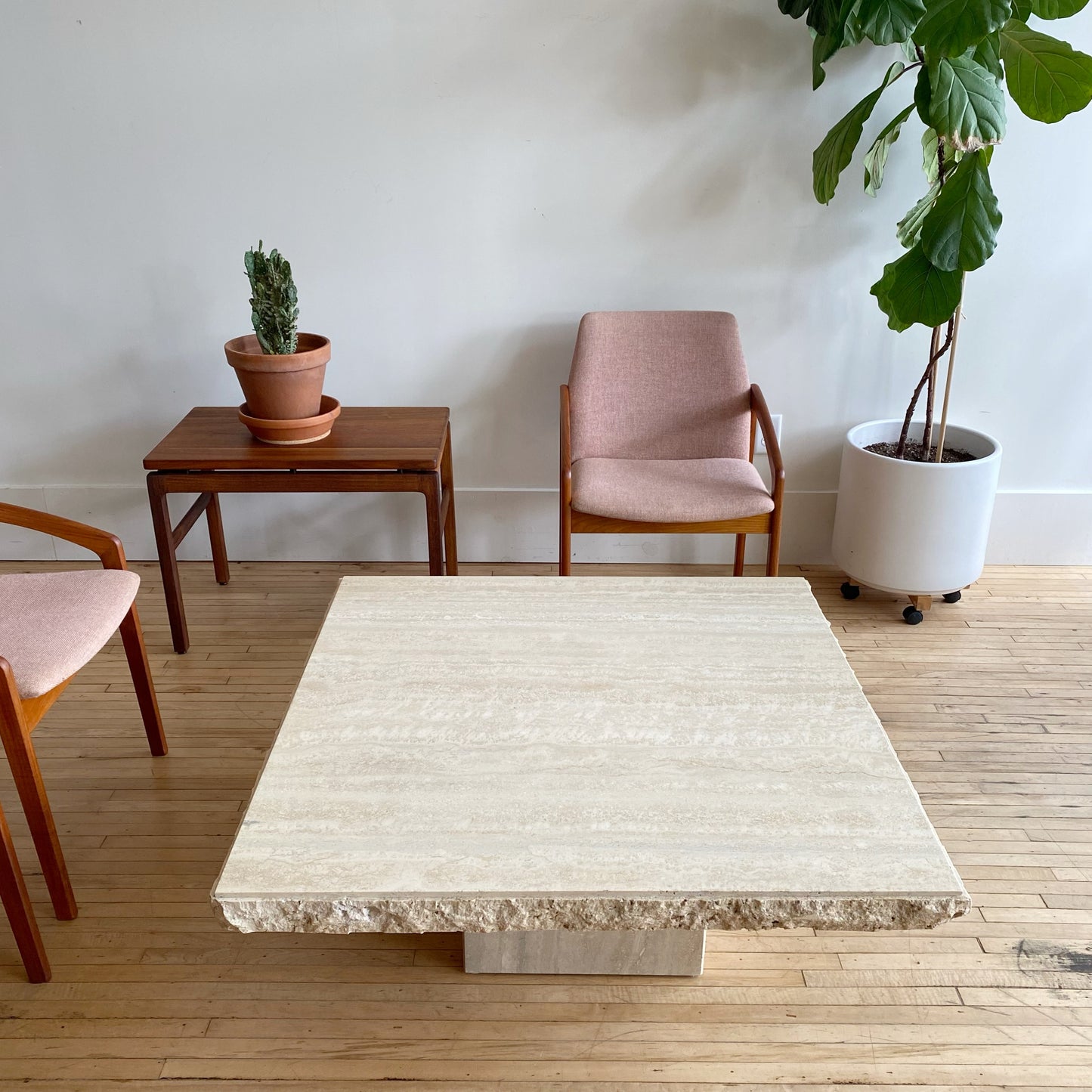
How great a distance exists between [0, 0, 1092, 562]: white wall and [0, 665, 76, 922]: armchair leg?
158 centimetres

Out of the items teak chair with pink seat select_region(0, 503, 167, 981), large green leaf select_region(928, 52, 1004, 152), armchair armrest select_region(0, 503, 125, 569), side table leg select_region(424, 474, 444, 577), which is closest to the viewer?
teak chair with pink seat select_region(0, 503, 167, 981)

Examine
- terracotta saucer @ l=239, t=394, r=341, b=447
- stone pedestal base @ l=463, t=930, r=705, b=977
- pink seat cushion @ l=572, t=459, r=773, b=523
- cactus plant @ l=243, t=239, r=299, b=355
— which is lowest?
stone pedestal base @ l=463, t=930, r=705, b=977

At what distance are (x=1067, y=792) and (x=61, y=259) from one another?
9.99 ft

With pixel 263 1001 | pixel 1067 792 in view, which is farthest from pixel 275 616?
pixel 1067 792

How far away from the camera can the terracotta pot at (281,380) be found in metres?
2.56

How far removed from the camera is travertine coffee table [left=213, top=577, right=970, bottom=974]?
1.39 m

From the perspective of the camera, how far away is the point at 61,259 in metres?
3.00

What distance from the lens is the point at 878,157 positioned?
2730 mm

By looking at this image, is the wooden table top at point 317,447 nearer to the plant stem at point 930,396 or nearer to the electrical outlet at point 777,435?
Answer: the electrical outlet at point 777,435

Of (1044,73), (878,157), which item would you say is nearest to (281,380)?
(878,157)

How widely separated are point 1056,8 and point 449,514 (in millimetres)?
1972

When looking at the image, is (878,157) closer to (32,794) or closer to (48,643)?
(48,643)

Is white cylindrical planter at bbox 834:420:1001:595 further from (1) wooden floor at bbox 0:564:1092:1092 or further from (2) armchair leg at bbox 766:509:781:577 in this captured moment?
(1) wooden floor at bbox 0:564:1092:1092

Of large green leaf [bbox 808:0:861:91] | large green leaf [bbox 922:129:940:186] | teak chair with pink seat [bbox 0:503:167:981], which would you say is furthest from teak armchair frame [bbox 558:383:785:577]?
teak chair with pink seat [bbox 0:503:167:981]
